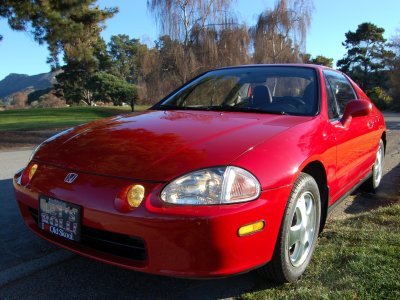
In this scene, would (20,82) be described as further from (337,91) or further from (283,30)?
(337,91)

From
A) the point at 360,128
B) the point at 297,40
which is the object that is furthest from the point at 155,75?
the point at 360,128

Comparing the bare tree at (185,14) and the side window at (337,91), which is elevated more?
the bare tree at (185,14)

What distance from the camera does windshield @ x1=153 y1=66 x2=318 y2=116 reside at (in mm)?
3393

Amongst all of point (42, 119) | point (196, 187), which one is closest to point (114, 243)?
point (196, 187)

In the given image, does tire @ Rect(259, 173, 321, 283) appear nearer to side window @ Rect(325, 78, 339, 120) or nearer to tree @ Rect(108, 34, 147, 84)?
side window @ Rect(325, 78, 339, 120)

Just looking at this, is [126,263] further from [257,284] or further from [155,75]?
[155,75]

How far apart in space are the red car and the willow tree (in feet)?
77.1

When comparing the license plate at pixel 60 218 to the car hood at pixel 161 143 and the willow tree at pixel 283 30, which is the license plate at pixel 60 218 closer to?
the car hood at pixel 161 143

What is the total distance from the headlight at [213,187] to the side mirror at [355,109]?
1.62m

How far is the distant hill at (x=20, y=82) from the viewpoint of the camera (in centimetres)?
12771

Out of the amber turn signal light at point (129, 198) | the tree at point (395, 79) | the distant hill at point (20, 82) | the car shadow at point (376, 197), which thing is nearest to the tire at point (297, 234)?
the amber turn signal light at point (129, 198)

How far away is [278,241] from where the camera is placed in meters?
2.43

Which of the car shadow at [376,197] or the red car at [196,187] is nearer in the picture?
the red car at [196,187]

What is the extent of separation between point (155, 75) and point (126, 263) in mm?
24771
